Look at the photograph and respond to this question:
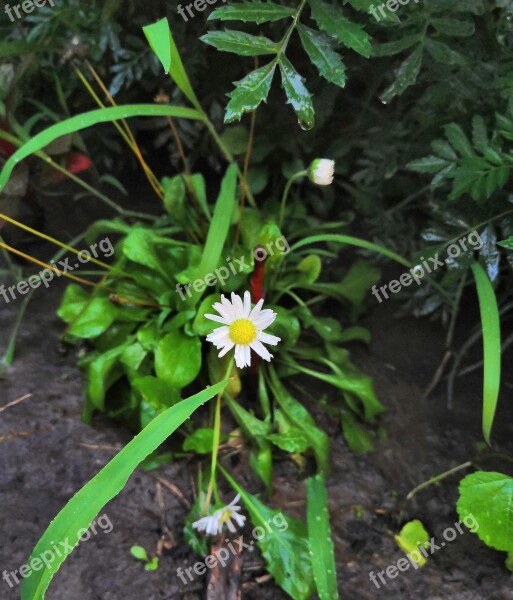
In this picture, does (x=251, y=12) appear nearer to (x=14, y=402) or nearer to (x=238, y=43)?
(x=238, y=43)

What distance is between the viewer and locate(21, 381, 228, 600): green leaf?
73cm

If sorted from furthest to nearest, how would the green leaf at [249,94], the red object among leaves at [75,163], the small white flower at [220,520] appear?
the red object among leaves at [75,163], the small white flower at [220,520], the green leaf at [249,94]

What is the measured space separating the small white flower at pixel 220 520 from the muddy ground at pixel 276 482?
2.9 inches

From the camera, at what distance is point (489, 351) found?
0.99 m

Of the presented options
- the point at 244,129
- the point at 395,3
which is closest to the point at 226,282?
the point at 244,129

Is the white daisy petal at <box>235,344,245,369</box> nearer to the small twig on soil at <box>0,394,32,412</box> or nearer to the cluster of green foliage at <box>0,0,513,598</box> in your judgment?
the cluster of green foliage at <box>0,0,513,598</box>

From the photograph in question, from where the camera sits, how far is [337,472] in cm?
117

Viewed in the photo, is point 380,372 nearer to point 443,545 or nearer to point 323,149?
point 443,545

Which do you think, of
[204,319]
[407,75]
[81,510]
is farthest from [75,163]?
[81,510]

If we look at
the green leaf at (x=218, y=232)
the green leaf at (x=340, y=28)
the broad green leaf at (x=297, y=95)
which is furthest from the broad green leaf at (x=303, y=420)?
the green leaf at (x=340, y=28)

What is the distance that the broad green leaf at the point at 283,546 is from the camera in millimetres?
976

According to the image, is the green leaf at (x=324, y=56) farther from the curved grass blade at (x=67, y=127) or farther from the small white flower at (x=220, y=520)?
the small white flower at (x=220, y=520)

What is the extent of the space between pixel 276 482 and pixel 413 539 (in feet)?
0.84

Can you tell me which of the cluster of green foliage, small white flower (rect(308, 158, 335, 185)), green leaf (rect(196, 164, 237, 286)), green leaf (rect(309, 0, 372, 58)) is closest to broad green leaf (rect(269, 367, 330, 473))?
the cluster of green foliage
